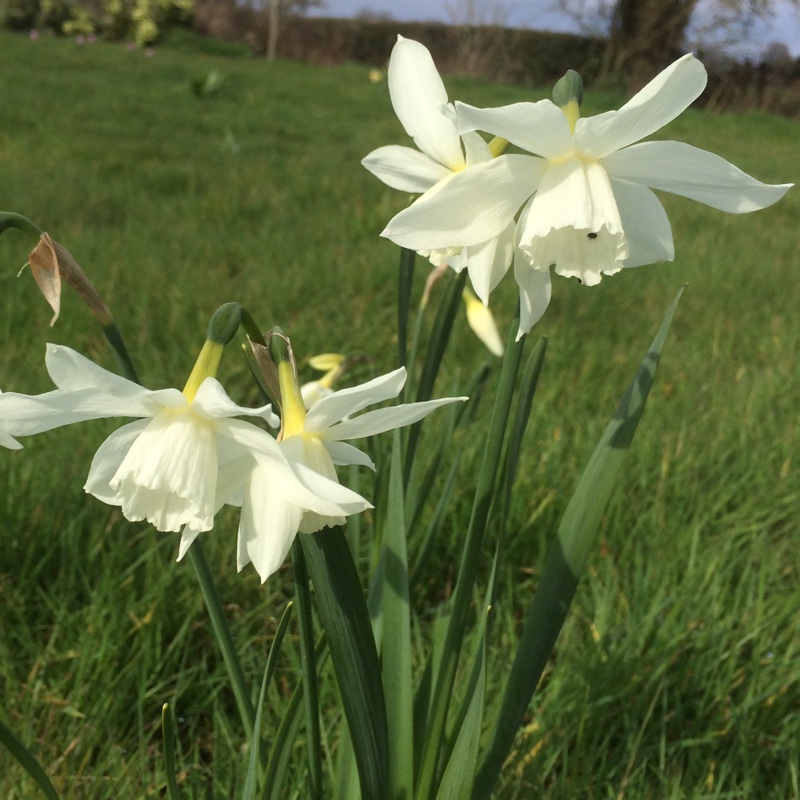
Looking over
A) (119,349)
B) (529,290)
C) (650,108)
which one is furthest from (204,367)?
(650,108)

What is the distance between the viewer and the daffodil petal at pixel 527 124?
1.74ft

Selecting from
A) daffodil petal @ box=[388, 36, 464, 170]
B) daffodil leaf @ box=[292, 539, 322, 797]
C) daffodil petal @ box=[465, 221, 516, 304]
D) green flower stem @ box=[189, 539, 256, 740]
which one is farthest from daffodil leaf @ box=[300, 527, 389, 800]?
daffodil petal @ box=[388, 36, 464, 170]

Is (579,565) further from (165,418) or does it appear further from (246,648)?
(246,648)

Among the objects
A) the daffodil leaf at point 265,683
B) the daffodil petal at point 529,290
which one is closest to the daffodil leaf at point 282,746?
the daffodil leaf at point 265,683

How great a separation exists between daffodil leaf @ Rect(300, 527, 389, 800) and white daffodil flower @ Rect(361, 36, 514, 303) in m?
0.26

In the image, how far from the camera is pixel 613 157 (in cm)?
62

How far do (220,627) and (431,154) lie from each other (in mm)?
519

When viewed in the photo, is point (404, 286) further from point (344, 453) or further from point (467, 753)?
point (467, 753)

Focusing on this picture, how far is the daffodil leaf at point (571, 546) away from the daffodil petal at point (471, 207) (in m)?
0.24

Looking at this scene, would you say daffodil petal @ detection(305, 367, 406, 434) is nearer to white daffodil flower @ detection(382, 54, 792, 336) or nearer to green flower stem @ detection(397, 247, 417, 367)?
white daffodil flower @ detection(382, 54, 792, 336)

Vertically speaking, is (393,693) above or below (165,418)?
below

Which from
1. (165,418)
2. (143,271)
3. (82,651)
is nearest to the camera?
(165,418)

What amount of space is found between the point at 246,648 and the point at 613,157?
3.29 feet

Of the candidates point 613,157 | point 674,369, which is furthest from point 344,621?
point 674,369
